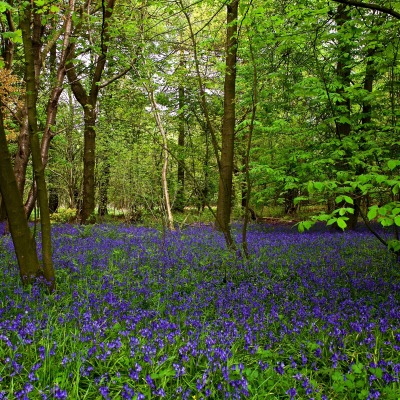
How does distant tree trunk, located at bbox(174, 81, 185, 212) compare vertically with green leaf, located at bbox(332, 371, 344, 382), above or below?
above

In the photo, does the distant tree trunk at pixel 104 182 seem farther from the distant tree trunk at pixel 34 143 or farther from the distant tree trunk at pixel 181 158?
the distant tree trunk at pixel 34 143

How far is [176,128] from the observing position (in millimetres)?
21109

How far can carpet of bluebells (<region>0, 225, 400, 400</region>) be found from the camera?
2.76 m

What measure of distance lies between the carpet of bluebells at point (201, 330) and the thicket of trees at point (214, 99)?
0.90 metres

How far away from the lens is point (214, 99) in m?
16.0

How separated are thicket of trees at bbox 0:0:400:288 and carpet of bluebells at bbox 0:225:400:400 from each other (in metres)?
0.90

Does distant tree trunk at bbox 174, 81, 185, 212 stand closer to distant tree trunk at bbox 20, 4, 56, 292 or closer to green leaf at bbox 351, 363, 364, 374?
distant tree trunk at bbox 20, 4, 56, 292

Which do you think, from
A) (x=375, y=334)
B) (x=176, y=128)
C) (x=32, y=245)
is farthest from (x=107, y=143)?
(x=375, y=334)

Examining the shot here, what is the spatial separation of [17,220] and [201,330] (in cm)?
307

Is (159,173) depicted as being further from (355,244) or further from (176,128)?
(355,244)

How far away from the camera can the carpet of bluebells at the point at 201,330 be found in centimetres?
276

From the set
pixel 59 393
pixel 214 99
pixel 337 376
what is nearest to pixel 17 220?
pixel 59 393

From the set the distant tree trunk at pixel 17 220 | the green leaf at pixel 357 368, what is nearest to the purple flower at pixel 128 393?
the green leaf at pixel 357 368

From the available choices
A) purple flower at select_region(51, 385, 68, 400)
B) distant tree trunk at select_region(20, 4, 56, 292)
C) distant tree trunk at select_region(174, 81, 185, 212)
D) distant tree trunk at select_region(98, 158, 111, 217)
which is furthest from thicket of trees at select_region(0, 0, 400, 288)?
purple flower at select_region(51, 385, 68, 400)
